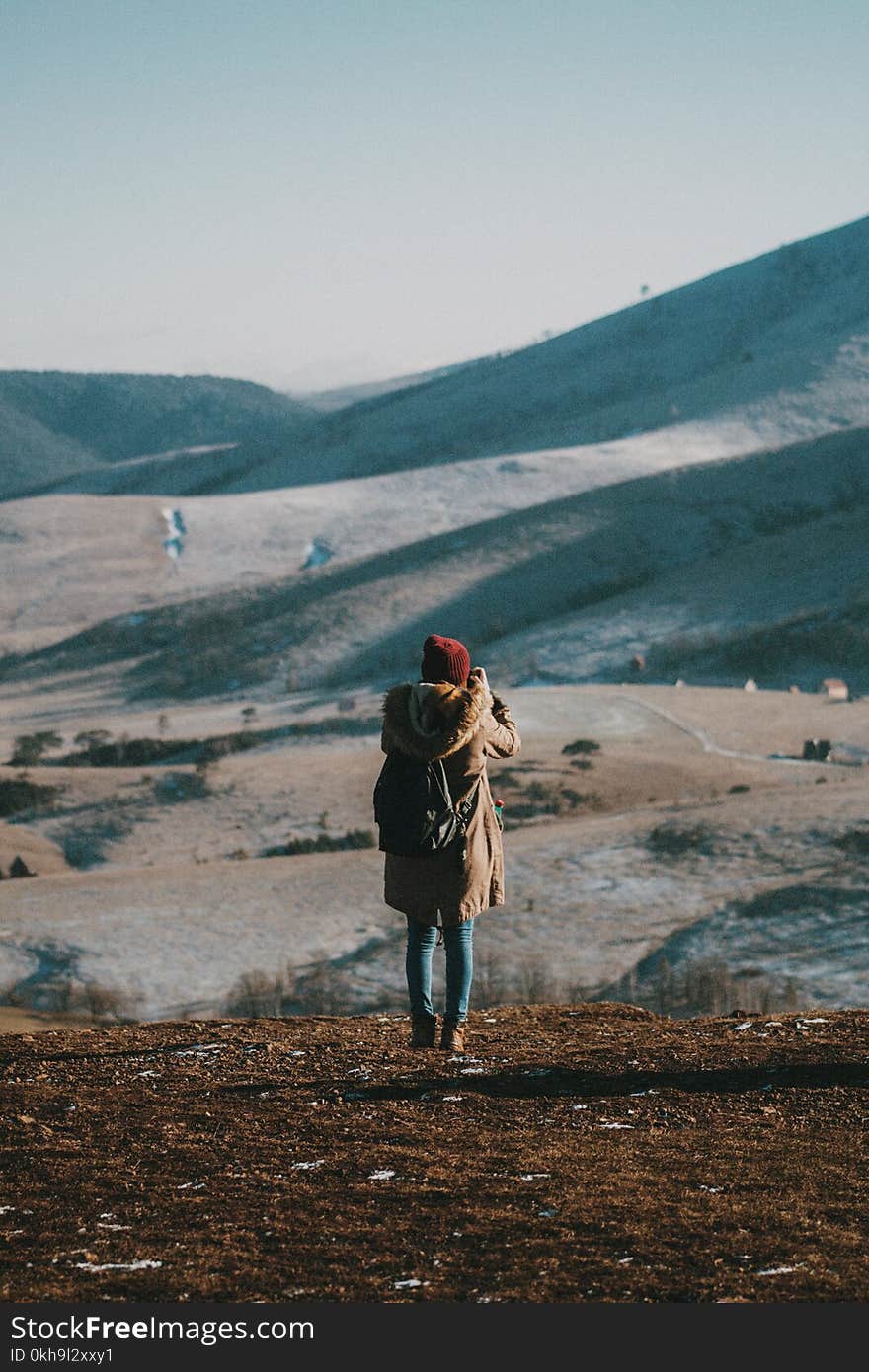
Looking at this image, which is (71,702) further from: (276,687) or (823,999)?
(823,999)

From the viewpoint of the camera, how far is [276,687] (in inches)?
3460

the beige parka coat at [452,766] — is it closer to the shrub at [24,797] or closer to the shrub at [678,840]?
the shrub at [678,840]

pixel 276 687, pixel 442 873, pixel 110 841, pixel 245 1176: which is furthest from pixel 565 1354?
pixel 276 687

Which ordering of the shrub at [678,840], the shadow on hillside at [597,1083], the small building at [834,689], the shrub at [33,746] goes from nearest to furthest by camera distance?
the shadow on hillside at [597,1083], the shrub at [678,840], the shrub at [33,746], the small building at [834,689]

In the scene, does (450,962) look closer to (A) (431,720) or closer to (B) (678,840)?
(A) (431,720)

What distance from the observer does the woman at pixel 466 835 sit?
27.8ft

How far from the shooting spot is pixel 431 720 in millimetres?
8477

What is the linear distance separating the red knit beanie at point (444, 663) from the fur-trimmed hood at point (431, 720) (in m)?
0.14

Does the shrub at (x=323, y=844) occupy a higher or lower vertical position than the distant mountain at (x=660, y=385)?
lower

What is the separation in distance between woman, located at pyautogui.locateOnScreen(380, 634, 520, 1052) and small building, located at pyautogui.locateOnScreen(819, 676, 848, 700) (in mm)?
60637

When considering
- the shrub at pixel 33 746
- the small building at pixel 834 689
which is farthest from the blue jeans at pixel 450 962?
the small building at pixel 834 689

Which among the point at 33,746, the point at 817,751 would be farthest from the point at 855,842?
the point at 33,746

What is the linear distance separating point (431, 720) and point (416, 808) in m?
0.46

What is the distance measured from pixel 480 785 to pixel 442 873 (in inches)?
20.1
